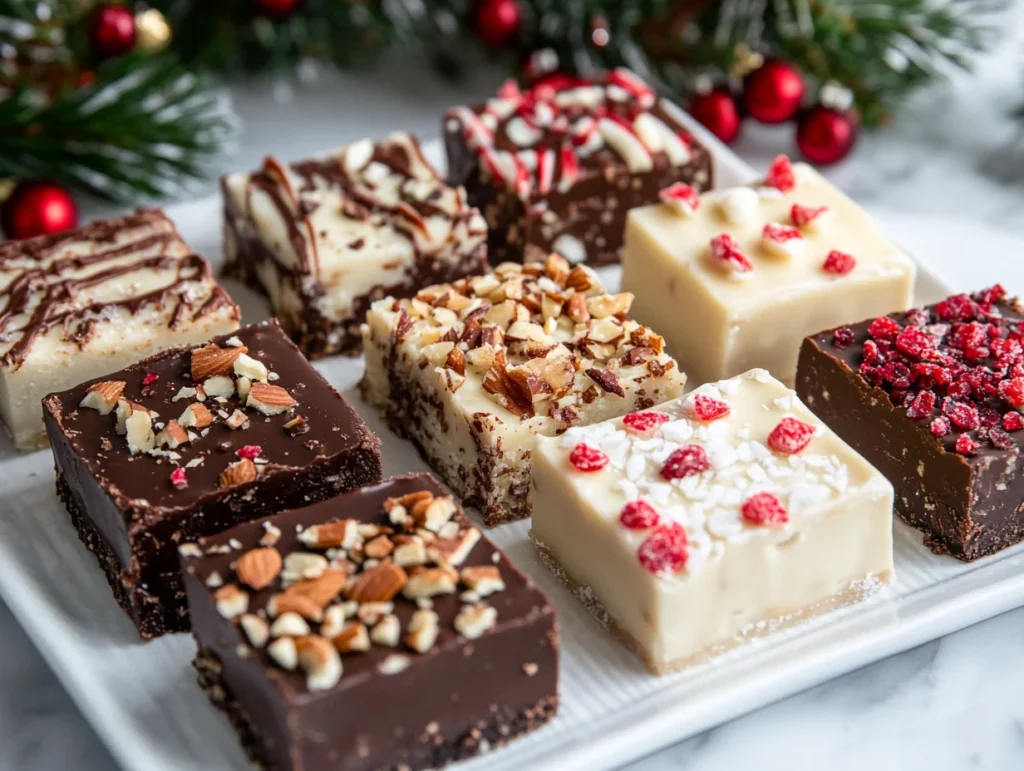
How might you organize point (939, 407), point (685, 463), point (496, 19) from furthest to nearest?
point (496, 19) → point (939, 407) → point (685, 463)

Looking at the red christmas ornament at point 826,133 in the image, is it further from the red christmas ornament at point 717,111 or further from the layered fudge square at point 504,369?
the layered fudge square at point 504,369

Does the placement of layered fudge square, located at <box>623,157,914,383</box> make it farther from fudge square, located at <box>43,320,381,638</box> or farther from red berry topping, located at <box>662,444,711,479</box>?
fudge square, located at <box>43,320,381,638</box>

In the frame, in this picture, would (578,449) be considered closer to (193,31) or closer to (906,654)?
(906,654)

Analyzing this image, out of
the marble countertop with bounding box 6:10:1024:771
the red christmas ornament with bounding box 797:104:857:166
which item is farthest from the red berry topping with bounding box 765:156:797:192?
the red christmas ornament with bounding box 797:104:857:166

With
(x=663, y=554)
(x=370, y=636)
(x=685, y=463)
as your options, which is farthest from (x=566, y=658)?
(x=370, y=636)

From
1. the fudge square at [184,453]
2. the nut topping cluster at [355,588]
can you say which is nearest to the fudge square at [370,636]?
the nut topping cluster at [355,588]

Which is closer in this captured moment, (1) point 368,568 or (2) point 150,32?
(1) point 368,568

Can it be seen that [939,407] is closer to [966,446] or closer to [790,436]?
[966,446]
